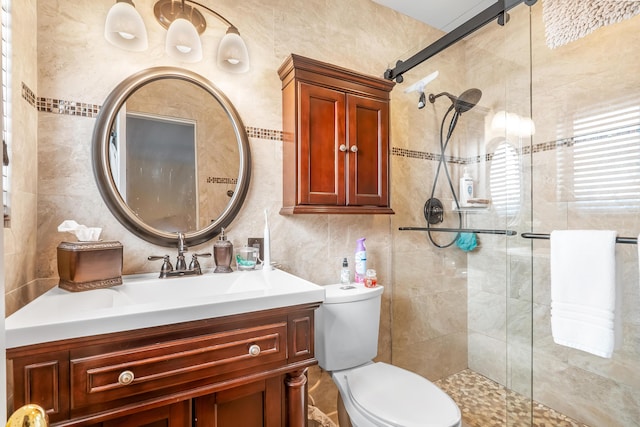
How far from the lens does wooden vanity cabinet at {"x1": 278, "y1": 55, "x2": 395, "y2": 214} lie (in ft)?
5.36

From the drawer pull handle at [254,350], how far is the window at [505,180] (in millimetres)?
1490

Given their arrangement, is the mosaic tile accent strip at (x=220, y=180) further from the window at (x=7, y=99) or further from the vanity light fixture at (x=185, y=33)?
the window at (x=7, y=99)

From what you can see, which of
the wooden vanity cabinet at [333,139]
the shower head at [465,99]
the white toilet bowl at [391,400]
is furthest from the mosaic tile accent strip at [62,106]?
the shower head at [465,99]

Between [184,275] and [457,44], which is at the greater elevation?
[457,44]

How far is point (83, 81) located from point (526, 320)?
A: 7.83 feet

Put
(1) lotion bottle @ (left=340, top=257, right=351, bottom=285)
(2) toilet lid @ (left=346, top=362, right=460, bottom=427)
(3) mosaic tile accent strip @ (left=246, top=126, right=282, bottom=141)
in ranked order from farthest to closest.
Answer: (1) lotion bottle @ (left=340, top=257, right=351, bottom=285)
(3) mosaic tile accent strip @ (left=246, top=126, right=282, bottom=141)
(2) toilet lid @ (left=346, top=362, right=460, bottom=427)

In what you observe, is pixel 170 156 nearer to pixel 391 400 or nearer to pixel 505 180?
pixel 391 400

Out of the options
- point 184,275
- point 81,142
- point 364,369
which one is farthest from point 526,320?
point 81,142

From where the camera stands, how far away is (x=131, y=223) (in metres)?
1.39

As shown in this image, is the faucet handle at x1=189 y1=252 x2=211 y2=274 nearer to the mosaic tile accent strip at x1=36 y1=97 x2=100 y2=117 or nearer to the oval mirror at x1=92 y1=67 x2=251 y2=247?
the oval mirror at x1=92 y1=67 x2=251 y2=247

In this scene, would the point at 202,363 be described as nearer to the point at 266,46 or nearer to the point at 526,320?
the point at 266,46

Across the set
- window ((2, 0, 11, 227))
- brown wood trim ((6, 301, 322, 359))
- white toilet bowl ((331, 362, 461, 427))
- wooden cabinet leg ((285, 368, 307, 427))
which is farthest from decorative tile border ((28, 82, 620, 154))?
white toilet bowl ((331, 362, 461, 427))

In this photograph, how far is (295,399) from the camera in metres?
1.15

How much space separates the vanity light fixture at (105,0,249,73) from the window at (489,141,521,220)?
4.93 feet
